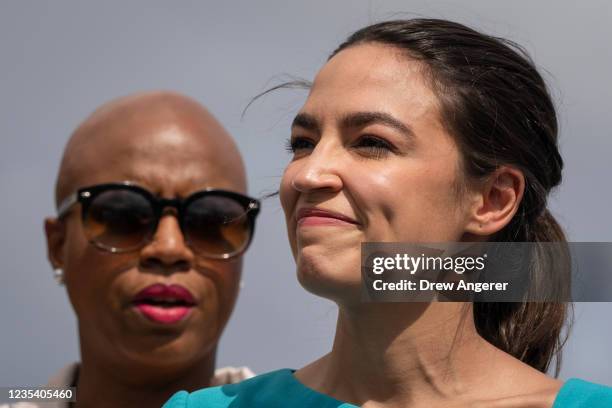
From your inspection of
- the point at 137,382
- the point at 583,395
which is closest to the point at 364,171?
the point at 583,395

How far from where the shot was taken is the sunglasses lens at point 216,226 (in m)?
5.75

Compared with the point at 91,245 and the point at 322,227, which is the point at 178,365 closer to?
the point at 91,245

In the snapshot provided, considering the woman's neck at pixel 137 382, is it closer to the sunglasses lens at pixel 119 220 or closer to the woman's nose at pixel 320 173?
the sunglasses lens at pixel 119 220

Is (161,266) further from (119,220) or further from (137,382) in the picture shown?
(137,382)

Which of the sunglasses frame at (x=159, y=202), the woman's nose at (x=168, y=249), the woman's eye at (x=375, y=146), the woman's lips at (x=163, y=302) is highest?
the woman's eye at (x=375, y=146)

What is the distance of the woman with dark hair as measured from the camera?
331 cm

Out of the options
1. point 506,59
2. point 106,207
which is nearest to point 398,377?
point 506,59

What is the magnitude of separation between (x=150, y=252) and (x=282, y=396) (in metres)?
2.18

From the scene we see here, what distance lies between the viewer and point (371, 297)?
11.0 feet

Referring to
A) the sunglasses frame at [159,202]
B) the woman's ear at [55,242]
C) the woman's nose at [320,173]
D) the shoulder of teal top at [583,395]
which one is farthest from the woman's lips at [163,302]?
the shoulder of teal top at [583,395]

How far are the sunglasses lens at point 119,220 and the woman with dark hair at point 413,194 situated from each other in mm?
2063

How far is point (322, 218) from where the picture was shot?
3.31 metres

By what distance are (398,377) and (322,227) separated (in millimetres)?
553

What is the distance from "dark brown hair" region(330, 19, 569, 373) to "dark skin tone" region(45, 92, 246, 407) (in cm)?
212
